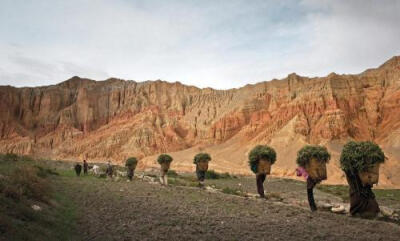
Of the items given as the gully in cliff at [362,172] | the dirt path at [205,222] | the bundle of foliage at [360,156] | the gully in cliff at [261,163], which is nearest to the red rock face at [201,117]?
the gully in cliff at [261,163]

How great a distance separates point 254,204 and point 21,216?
12.4 meters

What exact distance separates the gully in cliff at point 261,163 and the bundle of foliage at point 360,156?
23.4 ft

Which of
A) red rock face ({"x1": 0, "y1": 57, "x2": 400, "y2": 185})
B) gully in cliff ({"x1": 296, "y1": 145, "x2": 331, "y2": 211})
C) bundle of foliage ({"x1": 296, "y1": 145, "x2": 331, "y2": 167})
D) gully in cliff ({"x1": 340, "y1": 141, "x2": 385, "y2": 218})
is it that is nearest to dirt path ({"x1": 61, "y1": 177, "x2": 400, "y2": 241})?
gully in cliff ({"x1": 296, "y1": 145, "x2": 331, "y2": 211})

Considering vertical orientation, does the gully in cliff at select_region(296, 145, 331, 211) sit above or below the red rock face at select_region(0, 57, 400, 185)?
below

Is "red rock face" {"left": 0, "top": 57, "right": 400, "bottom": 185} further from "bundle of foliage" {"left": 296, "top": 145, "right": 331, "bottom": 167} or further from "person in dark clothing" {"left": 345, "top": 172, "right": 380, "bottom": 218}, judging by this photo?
"bundle of foliage" {"left": 296, "top": 145, "right": 331, "bottom": 167}

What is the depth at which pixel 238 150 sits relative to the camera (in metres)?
84.8

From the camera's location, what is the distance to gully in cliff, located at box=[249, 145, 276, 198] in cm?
2548

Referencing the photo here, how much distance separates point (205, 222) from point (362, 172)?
8.85 m

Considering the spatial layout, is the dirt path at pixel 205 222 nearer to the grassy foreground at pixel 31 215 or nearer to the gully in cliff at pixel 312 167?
the grassy foreground at pixel 31 215

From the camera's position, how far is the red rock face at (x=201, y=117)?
3123 inches

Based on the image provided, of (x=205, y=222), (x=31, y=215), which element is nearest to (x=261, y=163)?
(x=205, y=222)

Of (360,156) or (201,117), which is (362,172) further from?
(201,117)

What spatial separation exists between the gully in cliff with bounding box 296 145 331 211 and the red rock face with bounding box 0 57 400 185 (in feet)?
139

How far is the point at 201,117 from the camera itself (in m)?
107
